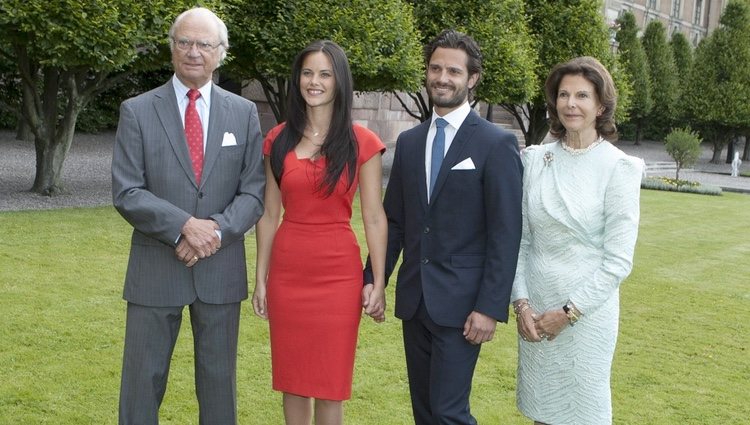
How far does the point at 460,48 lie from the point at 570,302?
1314 mm

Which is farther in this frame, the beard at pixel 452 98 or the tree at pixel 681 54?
the tree at pixel 681 54

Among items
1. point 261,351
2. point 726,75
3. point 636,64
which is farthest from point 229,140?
point 726,75

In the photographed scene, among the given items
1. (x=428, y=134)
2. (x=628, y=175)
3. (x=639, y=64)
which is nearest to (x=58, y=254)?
(x=428, y=134)

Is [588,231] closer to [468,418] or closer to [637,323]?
[468,418]

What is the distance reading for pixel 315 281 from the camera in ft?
14.9

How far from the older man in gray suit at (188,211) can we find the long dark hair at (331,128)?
0.14 metres

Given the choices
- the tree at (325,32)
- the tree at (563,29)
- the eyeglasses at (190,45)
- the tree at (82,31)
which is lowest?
the eyeglasses at (190,45)

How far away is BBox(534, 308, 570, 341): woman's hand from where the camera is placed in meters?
4.25

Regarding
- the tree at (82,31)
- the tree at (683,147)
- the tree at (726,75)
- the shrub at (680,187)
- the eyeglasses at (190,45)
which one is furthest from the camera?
the tree at (726,75)

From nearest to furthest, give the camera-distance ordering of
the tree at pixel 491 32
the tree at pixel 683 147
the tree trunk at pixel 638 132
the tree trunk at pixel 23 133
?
the tree at pixel 491 32
the tree trunk at pixel 23 133
the tree at pixel 683 147
the tree trunk at pixel 638 132

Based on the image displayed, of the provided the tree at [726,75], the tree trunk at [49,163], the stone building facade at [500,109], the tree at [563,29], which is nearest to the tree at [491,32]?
the tree at [563,29]

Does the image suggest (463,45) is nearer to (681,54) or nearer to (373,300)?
(373,300)

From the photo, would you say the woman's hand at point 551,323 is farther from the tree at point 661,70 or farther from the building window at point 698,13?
the building window at point 698,13

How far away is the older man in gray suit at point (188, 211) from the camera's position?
4.27 meters
